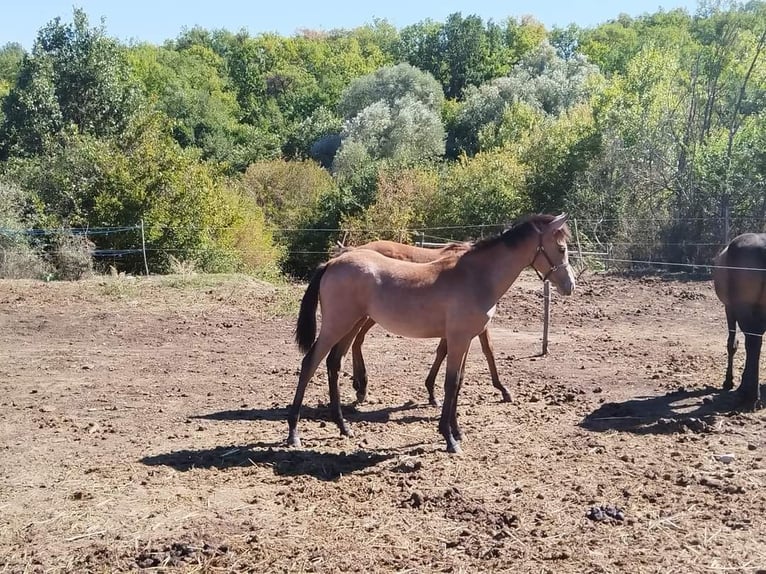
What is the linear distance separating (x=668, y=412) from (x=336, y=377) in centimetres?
302

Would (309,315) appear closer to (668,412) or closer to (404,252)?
(404,252)

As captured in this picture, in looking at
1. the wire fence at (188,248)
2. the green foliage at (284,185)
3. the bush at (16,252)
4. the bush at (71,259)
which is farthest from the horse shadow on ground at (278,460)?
the green foliage at (284,185)

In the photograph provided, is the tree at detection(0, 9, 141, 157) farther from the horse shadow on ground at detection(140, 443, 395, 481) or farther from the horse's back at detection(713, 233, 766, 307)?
the horse's back at detection(713, 233, 766, 307)

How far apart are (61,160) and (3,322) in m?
10.6

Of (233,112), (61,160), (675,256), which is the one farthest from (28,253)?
(233,112)

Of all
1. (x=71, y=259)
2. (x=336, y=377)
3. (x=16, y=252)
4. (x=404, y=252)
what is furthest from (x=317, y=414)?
(x=16, y=252)

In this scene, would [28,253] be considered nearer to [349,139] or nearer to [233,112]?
[349,139]

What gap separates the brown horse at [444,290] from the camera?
5.72 m

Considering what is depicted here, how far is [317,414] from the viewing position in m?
6.74

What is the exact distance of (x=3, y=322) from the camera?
11273mm

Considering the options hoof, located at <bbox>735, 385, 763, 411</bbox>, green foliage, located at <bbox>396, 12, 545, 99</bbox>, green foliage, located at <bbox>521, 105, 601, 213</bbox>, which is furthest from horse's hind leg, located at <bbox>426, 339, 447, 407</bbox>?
green foliage, located at <bbox>396, 12, 545, 99</bbox>

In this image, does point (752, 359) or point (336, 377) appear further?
point (752, 359)

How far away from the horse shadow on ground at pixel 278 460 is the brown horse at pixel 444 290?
294 mm

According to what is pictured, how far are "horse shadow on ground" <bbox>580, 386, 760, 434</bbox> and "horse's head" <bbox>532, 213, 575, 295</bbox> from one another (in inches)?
49.7
